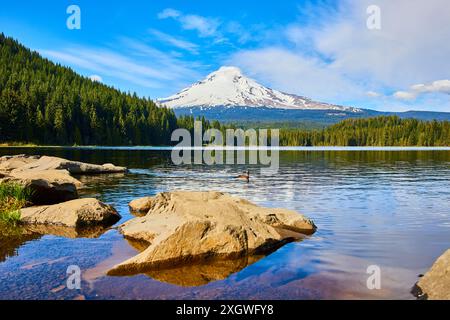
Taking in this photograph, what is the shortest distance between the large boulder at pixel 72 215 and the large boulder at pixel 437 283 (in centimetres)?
1436

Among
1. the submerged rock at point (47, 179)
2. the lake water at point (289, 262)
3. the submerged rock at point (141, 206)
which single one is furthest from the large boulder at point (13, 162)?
the submerged rock at point (141, 206)

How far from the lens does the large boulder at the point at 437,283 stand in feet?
34.1

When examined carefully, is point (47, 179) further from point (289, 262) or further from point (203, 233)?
point (289, 262)

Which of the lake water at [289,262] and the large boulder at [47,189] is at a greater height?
the large boulder at [47,189]

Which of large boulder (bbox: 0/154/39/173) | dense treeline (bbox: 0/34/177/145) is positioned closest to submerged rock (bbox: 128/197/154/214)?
large boulder (bbox: 0/154/39/173)

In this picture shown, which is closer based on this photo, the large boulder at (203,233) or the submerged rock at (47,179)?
the large boulder at (203,233)

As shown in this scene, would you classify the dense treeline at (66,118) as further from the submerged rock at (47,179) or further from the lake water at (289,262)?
the lake water at (289,262)

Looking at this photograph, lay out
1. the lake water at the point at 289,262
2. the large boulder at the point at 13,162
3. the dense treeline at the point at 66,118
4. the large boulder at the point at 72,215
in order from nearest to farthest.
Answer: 1. the lake water at the point at 289,262
2. the large boulder at the point at 72,215
3. the large boulder at the point at 13,162
4. the dense treeline at the point at 66,118

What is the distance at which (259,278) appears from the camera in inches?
490

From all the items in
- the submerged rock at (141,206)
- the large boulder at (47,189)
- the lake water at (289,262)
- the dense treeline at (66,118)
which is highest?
the dense treeline at (66,118)

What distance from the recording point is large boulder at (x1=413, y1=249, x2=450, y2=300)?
10383 millimetres

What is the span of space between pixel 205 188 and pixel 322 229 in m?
17.5

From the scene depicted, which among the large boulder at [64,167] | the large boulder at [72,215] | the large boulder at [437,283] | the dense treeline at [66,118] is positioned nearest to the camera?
the large boulder at [437,283]

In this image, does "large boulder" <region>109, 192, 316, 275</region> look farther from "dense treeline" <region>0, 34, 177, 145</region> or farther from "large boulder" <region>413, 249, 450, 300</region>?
"dense treeline" <region>0, 34, 177, 145</region>
